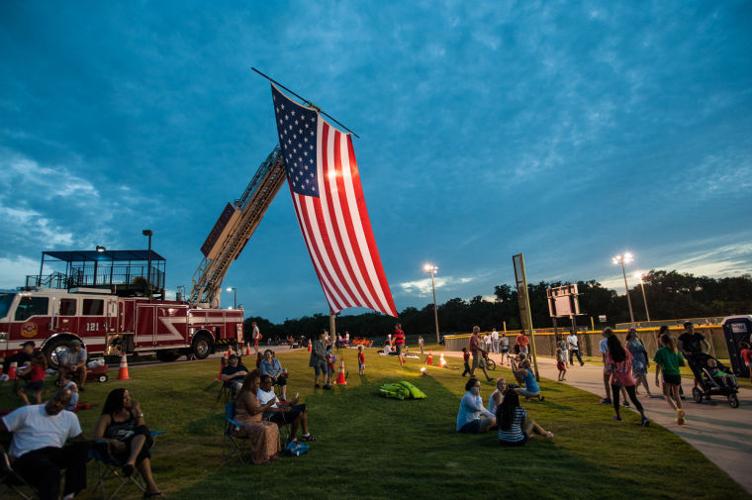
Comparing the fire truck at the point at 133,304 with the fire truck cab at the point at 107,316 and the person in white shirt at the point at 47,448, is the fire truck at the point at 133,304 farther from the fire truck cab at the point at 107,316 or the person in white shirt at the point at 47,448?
the person in white shirt at the point at 47,448

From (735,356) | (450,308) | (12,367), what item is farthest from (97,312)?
(450,308)

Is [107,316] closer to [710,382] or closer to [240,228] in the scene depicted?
[240,228]

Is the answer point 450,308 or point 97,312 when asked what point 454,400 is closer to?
point 97,312

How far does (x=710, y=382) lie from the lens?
31.4 feet

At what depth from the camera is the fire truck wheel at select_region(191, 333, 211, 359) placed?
66.0 feet

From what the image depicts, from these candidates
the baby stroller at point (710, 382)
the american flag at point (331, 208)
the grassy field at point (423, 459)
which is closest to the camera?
the grassy field at point (423, 459)

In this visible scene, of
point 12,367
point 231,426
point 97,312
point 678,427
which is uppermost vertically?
point 97,312

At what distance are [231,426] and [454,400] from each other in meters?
7.00

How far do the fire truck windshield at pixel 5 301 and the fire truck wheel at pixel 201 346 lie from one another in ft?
25.2

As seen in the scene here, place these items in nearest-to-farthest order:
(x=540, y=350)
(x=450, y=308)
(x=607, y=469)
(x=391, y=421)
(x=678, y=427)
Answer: (x=607, y=469), (x=678, y=427), (x=391, y=421), (x=540, y=350), (x=450, y=308)

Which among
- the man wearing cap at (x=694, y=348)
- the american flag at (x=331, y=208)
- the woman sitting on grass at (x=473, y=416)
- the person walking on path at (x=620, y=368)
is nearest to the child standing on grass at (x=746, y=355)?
the man wearing cap at (x=694, y=348)

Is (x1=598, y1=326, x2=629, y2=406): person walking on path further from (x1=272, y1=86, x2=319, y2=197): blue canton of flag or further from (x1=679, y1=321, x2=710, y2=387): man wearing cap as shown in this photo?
(x1=272, y1=86, x2=319, y2=197): blue canton of flag

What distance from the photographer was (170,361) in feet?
64.5

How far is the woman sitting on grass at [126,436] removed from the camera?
16.2ft
